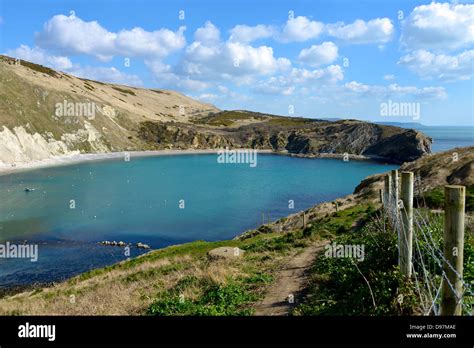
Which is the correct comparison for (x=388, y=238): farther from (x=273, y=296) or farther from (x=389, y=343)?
(x=389, y=343)

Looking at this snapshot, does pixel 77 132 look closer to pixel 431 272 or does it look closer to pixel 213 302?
pixel 213 302

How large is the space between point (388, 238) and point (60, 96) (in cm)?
16408

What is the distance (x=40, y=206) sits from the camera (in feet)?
217

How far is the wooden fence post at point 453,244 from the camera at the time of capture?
694cm

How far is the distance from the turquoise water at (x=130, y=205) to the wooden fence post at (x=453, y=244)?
35.1m

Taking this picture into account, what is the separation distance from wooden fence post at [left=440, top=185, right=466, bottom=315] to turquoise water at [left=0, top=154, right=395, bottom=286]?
115 ft

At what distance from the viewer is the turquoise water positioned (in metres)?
43.2

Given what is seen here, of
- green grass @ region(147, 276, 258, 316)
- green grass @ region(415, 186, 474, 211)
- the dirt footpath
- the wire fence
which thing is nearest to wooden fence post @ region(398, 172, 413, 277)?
the wire fence

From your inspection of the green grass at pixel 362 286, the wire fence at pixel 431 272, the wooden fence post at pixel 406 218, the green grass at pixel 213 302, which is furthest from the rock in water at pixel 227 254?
the wooden fence post at pixel 406 218

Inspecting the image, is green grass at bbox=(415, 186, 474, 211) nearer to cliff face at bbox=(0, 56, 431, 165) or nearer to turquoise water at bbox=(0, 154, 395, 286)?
turquoise water at bbox=(0, 154, 395, 286)

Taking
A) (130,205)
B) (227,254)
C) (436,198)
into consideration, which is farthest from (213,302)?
(130,205)

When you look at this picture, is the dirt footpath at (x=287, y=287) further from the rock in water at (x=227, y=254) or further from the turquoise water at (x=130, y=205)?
the turquoise water at (x=130, y=205)

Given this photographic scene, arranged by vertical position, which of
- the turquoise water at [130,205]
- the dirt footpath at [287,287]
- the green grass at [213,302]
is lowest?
the turquoise water at [130,205]

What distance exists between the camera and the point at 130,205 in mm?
70312
